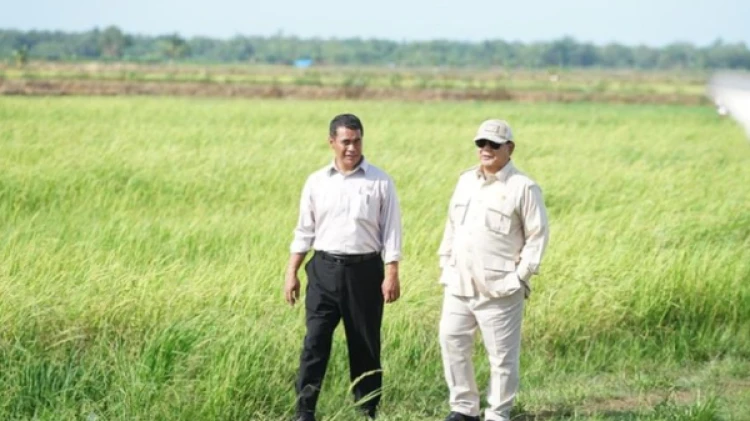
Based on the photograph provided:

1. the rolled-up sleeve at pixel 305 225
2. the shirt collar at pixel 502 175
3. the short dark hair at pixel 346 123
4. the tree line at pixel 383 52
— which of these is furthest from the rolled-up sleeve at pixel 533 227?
the tree line at pixel 383 52

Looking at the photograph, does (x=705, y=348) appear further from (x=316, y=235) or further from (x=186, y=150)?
(x=186, y=150)

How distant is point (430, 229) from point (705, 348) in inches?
121

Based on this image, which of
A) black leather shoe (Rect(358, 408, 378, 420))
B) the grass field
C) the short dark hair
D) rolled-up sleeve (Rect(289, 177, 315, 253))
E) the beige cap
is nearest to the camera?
the beige cap

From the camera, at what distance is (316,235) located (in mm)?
5379

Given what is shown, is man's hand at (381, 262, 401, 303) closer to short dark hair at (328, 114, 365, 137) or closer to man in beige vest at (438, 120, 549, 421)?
man in beige vest at (438, 120, 549, 421)

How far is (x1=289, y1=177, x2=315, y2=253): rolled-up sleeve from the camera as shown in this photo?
536 cm

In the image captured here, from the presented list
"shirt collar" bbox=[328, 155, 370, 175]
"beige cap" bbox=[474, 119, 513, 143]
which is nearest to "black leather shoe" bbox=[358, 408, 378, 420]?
"shirt collar" bbox=[328, 155, 370, 175]

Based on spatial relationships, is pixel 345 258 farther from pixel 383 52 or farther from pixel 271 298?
pixel 383 52

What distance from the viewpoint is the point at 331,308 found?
5328mm

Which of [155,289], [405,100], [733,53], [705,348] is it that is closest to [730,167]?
[705,348]

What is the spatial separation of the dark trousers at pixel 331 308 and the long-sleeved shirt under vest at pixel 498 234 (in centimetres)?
34

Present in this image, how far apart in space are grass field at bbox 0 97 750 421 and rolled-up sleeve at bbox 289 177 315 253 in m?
0.63

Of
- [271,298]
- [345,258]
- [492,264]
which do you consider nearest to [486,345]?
[492,264]

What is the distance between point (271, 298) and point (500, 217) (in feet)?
6.94
